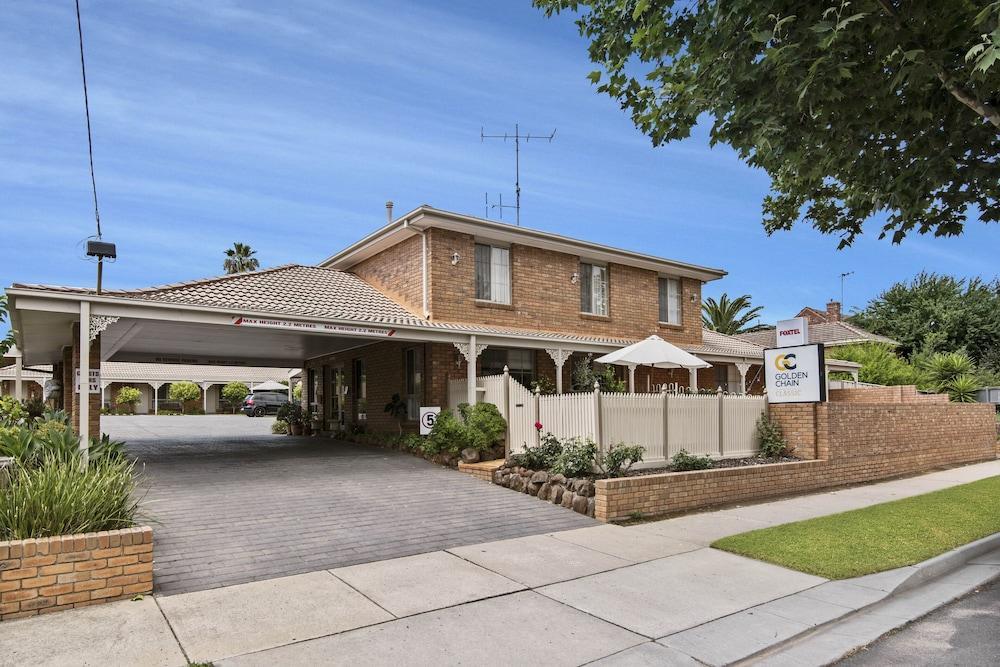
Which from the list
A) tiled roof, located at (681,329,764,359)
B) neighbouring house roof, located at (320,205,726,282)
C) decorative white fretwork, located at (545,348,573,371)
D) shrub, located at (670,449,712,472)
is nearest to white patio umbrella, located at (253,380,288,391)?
neighbouring house roof, located at (320,205,726,282)

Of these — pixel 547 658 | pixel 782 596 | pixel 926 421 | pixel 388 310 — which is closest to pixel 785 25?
pixel 782 596

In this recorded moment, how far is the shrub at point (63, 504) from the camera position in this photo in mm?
6020

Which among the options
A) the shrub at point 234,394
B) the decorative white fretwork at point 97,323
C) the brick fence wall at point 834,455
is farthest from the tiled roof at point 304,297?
the shrub at point 234,394

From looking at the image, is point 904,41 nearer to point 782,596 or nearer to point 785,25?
point 785,25

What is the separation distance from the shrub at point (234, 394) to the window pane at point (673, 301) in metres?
32.1

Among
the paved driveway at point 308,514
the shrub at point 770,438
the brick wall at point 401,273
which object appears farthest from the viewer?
the brick wall at point 401,273

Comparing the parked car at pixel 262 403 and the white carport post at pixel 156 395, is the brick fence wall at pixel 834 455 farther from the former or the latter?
the white carport post at pixel 156 395

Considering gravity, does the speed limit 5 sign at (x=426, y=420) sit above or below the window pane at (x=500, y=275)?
below

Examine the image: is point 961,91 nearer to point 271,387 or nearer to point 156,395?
point 271,387

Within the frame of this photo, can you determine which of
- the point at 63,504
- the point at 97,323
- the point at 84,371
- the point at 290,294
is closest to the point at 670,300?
the point at 290,294

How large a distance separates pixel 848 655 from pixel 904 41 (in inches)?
231

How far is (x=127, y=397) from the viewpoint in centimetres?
4125

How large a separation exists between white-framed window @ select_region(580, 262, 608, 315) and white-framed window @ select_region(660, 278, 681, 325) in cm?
270

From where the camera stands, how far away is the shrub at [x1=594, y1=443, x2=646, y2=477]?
35.7 feet
